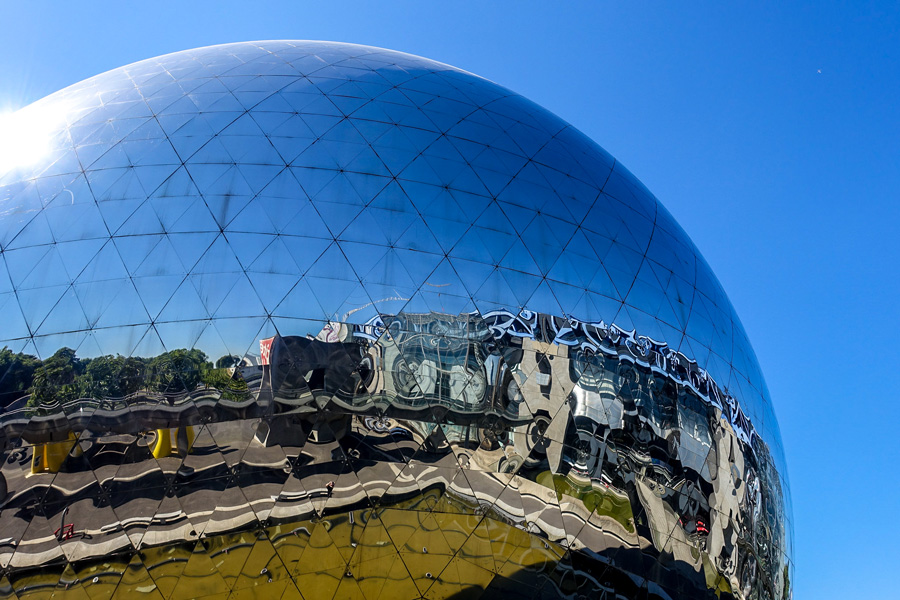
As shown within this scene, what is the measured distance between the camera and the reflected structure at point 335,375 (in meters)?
6.80

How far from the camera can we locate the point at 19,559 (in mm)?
6809

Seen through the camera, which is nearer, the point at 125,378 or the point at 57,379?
the point at 125,378

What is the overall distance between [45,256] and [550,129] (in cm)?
760

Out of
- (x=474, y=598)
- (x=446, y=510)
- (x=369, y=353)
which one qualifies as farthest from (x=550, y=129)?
(x=474, y=598)

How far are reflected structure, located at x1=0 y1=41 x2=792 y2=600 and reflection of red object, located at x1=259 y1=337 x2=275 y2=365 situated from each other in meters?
0.02

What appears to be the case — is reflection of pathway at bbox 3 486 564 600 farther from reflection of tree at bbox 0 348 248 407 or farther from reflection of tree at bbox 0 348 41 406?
reflection of tree at bbox 0 348 41 406

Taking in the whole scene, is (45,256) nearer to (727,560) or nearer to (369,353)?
(369,353)

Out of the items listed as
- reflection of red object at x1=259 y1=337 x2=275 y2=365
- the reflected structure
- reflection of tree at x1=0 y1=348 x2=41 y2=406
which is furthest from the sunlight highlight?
reflection of red object at x1=259 y1=337 x2=275 y2=365

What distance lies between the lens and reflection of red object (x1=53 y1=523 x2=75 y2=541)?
22.2ft

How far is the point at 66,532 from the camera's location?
6.77 meters

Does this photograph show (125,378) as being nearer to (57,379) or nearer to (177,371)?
(177,371)

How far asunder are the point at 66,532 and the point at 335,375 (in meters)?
3.25

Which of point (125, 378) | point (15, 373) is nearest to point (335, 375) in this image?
point (125, 378)

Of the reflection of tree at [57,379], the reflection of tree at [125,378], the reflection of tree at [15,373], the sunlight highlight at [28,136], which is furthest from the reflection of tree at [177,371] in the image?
the sunlight highlight at [28,136]
